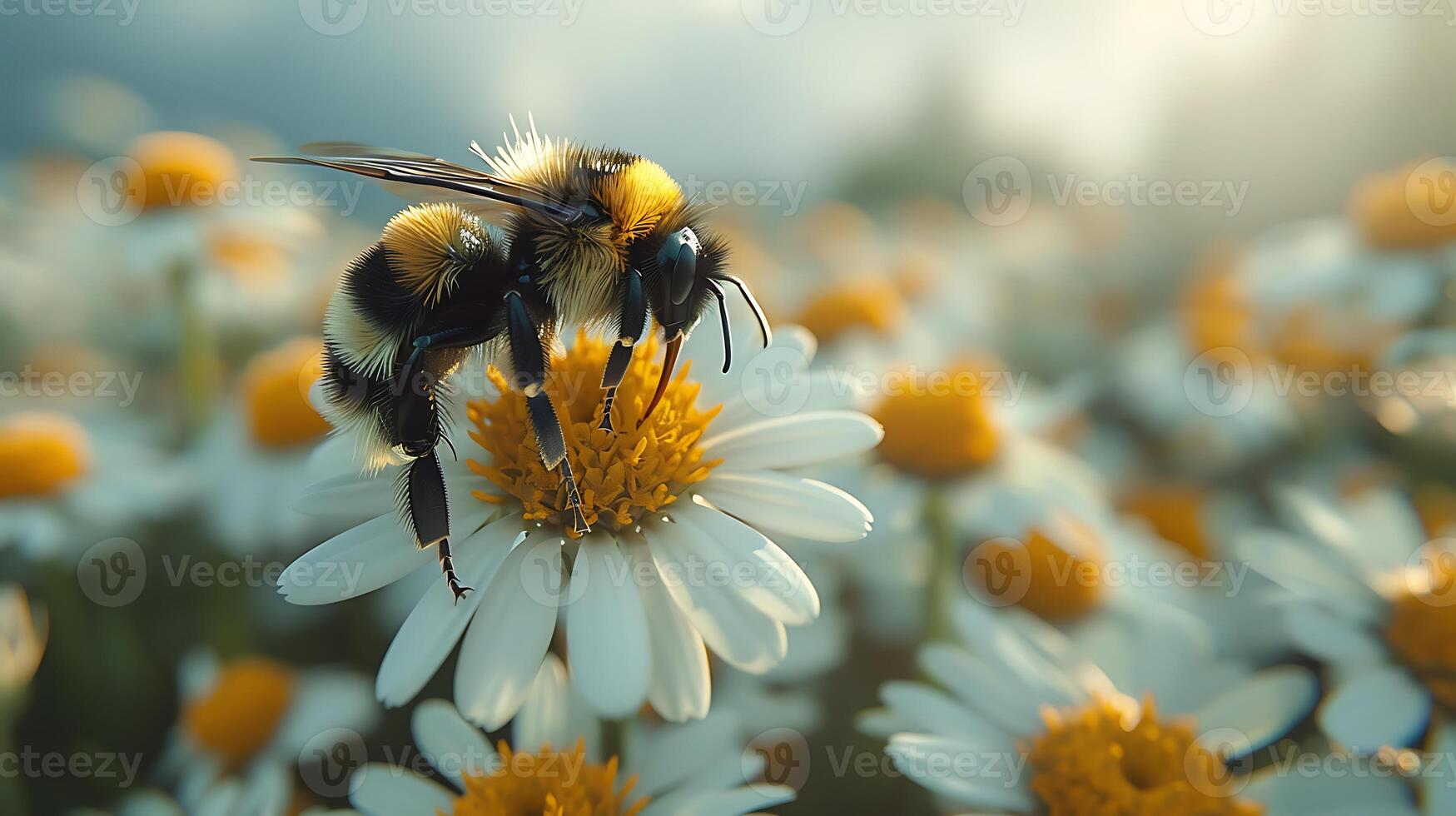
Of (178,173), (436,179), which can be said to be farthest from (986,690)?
(178,173)

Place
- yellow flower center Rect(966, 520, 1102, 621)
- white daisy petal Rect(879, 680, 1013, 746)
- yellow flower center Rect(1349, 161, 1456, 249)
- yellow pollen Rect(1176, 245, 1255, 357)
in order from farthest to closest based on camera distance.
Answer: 1. yellow pollen Rect(1176, 245, 1255, 357)
2. yellow flower center Rect(1349, 161, 1456, 249)
3. yellow flower center Rect(966, 520, 1102, 621)
4. white daisy petal Rect(879, 680, 1013, 746)

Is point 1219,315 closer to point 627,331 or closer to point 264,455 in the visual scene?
point 627,331

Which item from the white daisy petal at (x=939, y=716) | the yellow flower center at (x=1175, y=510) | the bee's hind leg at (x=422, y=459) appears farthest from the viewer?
the yellow flower center at (x=1175, y=510)

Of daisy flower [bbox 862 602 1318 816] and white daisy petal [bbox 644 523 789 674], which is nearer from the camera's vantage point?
white daisy petal [bbox 644 523 789 674]

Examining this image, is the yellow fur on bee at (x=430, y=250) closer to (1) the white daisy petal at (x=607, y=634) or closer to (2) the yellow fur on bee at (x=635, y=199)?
(2) the yellow fur on bee at (x=635, y=199)

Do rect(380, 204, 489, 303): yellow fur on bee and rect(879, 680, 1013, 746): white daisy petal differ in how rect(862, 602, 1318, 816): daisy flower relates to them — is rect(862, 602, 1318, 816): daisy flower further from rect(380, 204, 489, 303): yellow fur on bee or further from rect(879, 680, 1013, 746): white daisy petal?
rect(380, 204, 489, 303): yellow fur on bee

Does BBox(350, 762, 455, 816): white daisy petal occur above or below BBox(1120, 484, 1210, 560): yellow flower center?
above

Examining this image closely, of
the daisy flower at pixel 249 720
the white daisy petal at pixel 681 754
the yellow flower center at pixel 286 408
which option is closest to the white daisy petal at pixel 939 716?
the white daisy petal at pixel 681 754

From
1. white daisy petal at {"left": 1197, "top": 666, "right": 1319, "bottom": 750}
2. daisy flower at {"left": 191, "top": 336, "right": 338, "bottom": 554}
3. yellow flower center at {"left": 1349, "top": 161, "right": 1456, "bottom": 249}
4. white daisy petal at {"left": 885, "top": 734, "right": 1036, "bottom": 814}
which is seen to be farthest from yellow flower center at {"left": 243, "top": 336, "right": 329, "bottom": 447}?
yellow flower center at {"left": 1349, "top": 161, "right": 1456, "bottom": 249}
